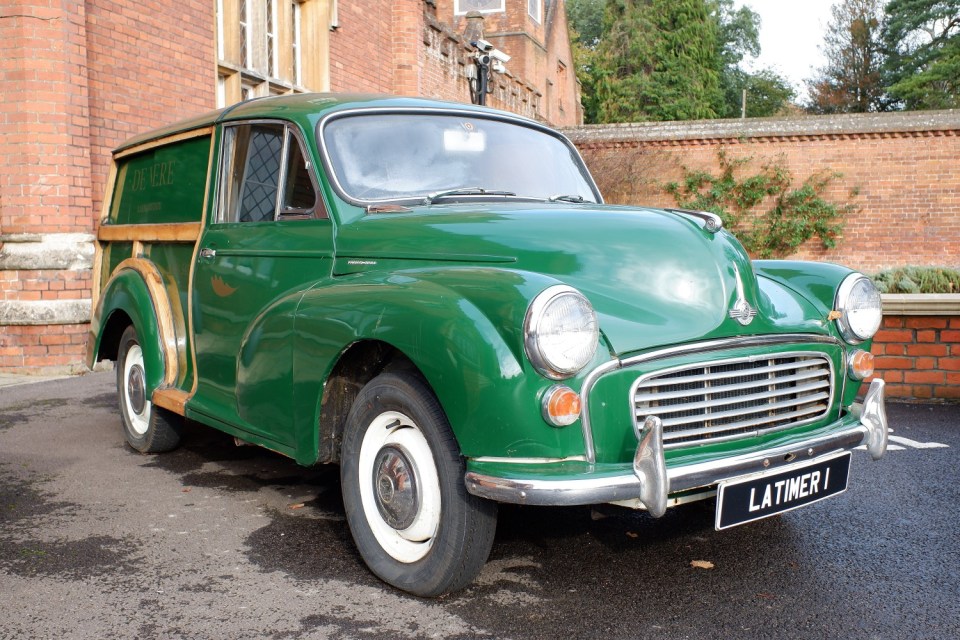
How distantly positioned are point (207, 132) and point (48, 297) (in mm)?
4760

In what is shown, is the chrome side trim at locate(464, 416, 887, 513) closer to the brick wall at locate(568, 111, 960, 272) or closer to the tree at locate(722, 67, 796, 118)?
the brick wall at locate(568, 111, 960, 272)

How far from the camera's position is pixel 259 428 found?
12.8 feet

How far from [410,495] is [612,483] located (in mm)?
761

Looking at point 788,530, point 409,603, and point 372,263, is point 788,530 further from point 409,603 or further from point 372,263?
point 372,263

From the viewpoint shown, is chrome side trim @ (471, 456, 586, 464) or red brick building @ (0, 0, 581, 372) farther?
red brick building @ (0, 0, 581, 372)

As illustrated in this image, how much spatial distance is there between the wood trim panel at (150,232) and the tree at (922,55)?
4483cm

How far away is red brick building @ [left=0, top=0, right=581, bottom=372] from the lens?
841 centimetres

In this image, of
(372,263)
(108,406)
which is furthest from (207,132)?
(108,406)

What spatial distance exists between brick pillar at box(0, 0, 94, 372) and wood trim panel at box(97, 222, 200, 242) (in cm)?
310

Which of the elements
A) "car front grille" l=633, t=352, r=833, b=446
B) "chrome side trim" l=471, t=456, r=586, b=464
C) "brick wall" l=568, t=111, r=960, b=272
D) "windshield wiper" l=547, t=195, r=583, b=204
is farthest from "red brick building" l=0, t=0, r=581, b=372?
"brick wall" l=568, t=111, r=960, b=272

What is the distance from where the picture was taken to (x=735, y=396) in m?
3.08

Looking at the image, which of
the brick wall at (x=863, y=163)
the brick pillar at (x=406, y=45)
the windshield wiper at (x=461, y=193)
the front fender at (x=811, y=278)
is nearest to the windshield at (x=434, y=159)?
the windshield wiper at (x=461, y=193)

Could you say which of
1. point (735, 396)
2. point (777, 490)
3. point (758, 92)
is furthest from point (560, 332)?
point (758, 92)

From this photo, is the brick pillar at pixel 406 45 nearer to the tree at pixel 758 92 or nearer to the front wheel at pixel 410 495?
the front wheel at pixel 410 495
